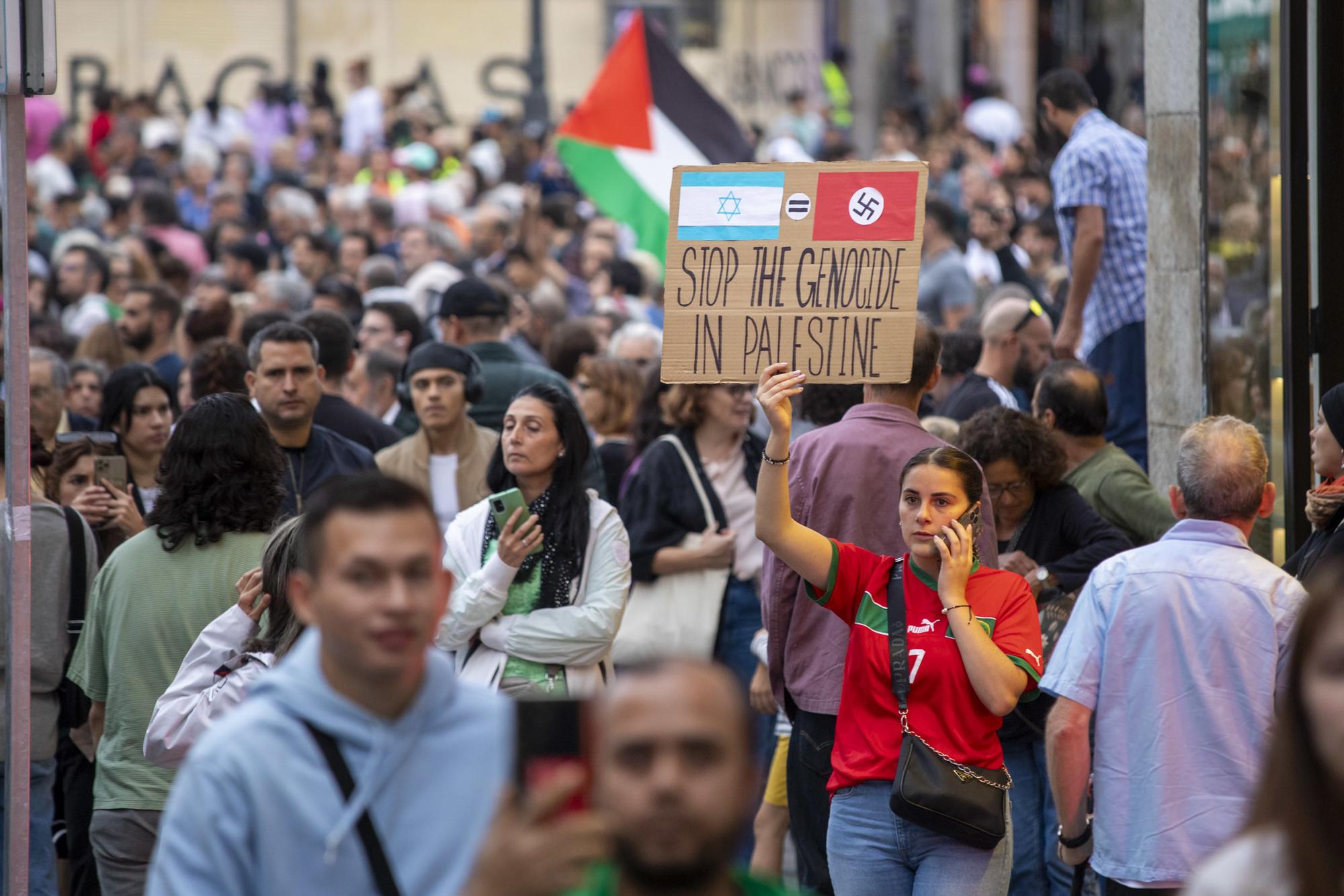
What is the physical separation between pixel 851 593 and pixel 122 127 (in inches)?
783

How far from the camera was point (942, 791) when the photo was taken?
4.66 meters

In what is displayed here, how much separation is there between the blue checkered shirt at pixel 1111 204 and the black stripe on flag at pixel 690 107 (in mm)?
3758

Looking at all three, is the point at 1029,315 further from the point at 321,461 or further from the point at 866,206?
the point at 321,461

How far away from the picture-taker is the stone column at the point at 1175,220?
7281mm

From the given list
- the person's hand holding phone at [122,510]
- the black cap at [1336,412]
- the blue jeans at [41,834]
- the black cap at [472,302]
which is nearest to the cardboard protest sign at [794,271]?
the black cap at [1336,412]

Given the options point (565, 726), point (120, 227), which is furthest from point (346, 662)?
point (120, 227)

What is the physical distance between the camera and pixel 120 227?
57.0ft

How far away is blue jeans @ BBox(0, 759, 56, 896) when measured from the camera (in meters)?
5.94

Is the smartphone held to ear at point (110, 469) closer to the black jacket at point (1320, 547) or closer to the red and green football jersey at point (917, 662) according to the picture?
the red and green football jersey at point (917, 662)

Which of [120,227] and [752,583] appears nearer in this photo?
[752,583]

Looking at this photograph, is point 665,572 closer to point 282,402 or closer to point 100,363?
point 282,402

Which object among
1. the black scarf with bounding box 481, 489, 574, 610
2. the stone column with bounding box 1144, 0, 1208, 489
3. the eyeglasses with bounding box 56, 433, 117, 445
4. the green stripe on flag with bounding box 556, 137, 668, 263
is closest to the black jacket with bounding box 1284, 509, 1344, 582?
the stone column with bounding box 1144, 0, 1208, 489

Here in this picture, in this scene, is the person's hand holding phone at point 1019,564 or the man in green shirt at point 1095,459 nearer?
the person's hand holding phone at point 1019,564

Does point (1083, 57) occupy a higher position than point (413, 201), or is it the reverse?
point (1083, 57)
